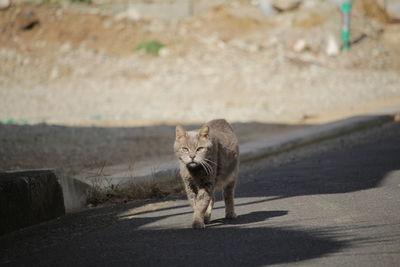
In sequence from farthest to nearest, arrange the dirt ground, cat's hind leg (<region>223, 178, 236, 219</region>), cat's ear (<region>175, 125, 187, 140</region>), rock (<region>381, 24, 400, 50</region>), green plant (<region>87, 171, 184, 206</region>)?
rock (<region>381, 24, 400, 50</region>)
the dirt ground
green plant (<region>87, 171, 184, 206</region>)
cat's hind leg (<region>223, 178, 236, 219</region>)
cat's ear (<region>175, 125, 187, 140</region>)

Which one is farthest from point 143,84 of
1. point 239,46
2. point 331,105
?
point 331,105

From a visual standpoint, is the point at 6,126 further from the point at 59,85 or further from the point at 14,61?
the point at 14,61

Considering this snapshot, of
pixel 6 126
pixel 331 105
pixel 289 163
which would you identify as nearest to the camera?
pixel 289 163

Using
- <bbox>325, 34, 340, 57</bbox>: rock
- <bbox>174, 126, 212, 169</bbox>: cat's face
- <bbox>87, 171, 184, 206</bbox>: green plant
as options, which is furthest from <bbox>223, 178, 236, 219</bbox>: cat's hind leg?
<bbox>325, 34, 340, 57</bbox>: rock

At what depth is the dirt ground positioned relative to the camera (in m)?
14.8

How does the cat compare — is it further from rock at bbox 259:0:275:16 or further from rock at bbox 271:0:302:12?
rock at bbox 259:0:275:16

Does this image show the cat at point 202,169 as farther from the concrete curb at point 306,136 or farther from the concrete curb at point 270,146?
the concrete curb at point 306,136

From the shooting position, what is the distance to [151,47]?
27922mm

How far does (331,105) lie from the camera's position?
20516 mm

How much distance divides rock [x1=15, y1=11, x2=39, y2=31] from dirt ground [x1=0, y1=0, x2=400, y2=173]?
4 cm

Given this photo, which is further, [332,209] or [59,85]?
[59,85]

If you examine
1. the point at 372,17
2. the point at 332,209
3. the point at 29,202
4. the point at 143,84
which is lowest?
the point at 332,209

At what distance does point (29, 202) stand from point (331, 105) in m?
14.5

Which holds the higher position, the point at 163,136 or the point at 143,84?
the point at 143,84
